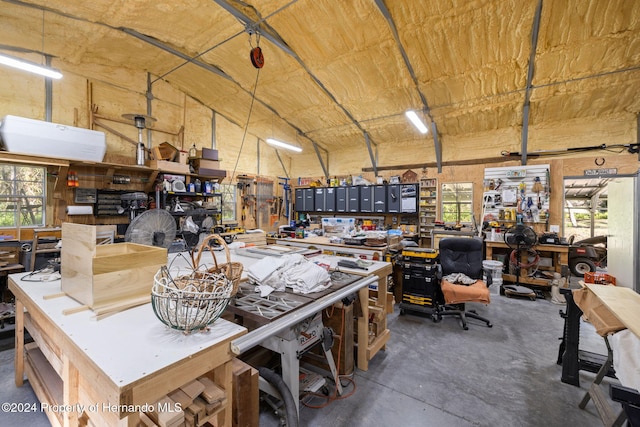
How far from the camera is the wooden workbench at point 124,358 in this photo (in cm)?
87

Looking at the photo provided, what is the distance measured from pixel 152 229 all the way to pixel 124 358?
68.3 inches

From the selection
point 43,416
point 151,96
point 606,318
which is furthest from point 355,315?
point 151,96

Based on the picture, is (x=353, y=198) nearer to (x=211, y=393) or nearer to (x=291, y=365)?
(x=291, y=365)

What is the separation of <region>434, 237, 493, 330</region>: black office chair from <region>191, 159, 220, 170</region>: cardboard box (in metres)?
4.52

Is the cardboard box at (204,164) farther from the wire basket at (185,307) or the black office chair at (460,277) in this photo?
the wire basket at (185,307)

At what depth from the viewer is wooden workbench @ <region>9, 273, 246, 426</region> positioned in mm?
873

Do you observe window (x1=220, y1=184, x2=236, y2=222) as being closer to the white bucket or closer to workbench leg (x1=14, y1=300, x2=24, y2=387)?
workbench leg (x1=14, y1=300, x2=24, y2=387)

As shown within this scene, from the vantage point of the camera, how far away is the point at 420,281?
3.72 metres

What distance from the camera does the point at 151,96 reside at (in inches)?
218

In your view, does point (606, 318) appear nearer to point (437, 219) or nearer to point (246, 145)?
point (437, 219)

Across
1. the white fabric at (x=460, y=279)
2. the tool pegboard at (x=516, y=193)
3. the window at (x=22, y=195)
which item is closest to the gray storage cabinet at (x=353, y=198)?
the tool pegboard at (x=516, y=193)

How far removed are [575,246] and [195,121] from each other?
8554mm

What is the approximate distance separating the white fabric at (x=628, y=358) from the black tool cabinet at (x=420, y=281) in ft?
6.97

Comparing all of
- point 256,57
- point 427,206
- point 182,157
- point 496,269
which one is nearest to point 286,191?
point 182,157
